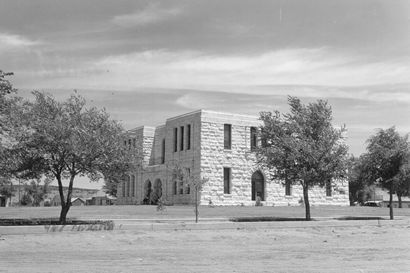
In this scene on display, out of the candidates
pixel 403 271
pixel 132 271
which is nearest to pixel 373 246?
pixel 403 271

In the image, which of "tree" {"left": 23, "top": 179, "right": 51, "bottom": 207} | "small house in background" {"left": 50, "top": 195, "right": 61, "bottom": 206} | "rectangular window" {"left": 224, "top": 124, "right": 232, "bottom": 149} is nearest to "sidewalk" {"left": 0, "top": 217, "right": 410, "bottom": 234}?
"rectangular window" {"left": 224, "top": 124, "right": 232, "bottom": 149}

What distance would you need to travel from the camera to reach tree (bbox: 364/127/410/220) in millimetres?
32844

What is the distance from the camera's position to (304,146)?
96.4ft

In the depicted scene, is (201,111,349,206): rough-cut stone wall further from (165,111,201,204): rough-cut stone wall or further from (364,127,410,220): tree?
(364,127,410,220): tree

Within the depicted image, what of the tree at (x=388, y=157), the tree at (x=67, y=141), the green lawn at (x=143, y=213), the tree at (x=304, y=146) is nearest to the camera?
the tree at (x=67, y=141)

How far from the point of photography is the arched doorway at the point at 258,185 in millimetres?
59406

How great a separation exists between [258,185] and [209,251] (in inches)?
1701

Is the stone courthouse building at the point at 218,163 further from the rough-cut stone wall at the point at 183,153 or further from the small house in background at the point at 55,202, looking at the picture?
the small house in background at the point at 55,202

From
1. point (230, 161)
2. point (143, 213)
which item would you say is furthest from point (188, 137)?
point (143, 213)

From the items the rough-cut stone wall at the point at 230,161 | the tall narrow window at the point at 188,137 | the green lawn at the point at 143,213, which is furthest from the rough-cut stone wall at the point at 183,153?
the green lawn at the point at 143,213

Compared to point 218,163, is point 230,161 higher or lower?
higher

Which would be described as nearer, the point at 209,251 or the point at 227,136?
the point at 209,251

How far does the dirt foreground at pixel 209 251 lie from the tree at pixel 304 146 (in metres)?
5.19

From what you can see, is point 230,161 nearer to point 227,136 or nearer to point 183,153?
point 227,136
